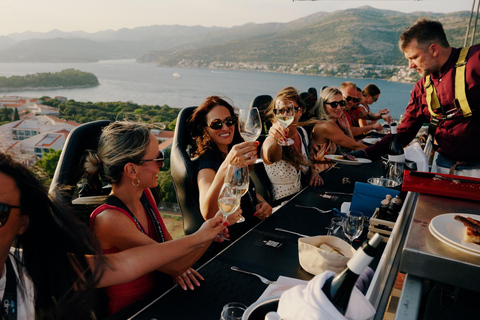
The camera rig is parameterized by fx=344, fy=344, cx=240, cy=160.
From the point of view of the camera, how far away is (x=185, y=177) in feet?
6.93

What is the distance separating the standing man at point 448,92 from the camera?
2602mm

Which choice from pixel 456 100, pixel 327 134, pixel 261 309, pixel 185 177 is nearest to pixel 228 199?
pixel 261 309

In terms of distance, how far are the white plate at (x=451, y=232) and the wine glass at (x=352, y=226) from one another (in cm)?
49

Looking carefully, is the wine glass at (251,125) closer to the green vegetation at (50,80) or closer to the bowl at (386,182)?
the bowl at (386,182)

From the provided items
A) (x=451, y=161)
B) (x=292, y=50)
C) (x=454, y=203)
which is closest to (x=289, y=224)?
(x=454, y=203)

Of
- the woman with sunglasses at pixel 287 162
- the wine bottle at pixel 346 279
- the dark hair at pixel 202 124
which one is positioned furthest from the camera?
the woman with sunglasses at pixel 287 162

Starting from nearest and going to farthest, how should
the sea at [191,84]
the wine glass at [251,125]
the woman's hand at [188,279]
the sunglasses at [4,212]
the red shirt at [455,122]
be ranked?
1. the sunglasses at [4,212]
2. the woman's hand at [188,279]
3. the wine glass at [251,125]
4. the red shirt at [455,122]
5. the sea at [191,84]

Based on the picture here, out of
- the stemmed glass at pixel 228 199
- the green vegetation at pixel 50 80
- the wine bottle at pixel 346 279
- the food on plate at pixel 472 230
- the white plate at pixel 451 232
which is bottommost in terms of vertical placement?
the stemmed glass at pixel 228 199

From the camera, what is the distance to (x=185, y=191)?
2.14 meters

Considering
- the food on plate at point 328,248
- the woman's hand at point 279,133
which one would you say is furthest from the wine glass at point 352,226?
the woman's hand at point 279,133

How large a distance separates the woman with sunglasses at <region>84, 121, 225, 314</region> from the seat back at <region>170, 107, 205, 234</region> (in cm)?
42

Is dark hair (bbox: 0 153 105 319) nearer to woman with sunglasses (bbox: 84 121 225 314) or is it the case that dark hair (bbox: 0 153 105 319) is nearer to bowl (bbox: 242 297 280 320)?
woman with sunglasses (bbox: 84 121 225 314)

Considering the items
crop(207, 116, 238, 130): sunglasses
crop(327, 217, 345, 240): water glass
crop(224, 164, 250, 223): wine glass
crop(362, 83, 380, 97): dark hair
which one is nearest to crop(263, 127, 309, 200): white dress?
crop(207, 116, 238, 130): sunglasses

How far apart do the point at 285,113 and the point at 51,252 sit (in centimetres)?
149
